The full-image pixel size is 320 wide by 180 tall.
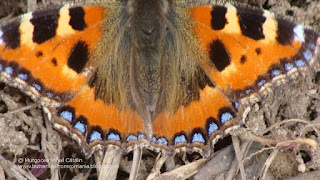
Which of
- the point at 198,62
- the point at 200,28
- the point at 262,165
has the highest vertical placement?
the point at 200,28

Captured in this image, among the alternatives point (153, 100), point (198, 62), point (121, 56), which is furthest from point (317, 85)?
point (121, 56)

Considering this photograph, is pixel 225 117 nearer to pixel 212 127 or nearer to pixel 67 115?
pixel 212 127

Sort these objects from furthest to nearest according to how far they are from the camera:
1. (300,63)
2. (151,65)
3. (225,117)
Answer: (151,65) < (225,117) < (300,63)

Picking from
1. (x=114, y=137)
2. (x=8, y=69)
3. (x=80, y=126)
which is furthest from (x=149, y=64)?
(x=8, y=69)

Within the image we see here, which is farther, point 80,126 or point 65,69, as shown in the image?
point 80,126

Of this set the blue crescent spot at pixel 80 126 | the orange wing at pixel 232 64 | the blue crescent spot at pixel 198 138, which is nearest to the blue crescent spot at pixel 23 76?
the blue crescent spot at pixel 80 126

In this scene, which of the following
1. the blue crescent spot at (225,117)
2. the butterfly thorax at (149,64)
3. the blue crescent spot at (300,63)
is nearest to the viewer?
the blue crescent spot at (300,63)

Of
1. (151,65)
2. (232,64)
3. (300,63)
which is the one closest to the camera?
(300,63)

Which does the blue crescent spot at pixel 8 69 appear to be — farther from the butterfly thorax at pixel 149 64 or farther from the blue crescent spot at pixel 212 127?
the blue crescent spot at pixel 212 127

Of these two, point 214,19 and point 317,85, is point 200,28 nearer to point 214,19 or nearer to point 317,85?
point 214,19
